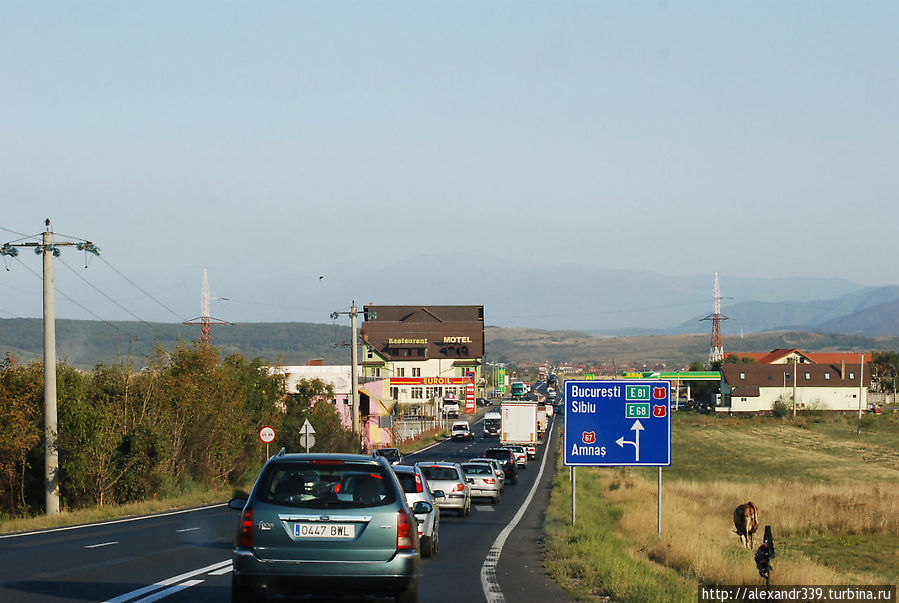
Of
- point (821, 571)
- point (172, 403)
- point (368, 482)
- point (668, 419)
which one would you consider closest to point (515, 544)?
point (668, 419)

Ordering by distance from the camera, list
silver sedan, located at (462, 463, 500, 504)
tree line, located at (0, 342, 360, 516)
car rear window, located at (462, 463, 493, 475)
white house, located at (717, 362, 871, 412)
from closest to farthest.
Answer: tree line, located at (0, 342, 360, 516)
silver sedan, located at (462, 463, 500, 504)
car rear window, located at (462, 463, 493, 475)
white house, located at (717, 362, 871, 412)

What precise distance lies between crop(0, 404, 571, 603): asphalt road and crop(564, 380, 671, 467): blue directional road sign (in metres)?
2.28

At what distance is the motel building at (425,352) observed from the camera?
14838cm

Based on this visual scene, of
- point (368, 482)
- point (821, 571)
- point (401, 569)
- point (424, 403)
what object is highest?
point (368, 482)

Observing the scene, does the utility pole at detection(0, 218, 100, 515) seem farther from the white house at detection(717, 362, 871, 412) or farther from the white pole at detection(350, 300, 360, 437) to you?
the white house at detection(717, 362, 871, 412)

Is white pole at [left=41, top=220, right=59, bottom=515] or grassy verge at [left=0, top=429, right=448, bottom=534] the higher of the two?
white pole at [left=41, top=220, right=59, bottom=515]

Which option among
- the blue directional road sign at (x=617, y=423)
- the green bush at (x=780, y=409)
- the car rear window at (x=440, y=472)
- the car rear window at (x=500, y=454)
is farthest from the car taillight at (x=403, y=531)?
the green bush at (x=780, y=409)

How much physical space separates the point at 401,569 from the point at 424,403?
5134 inches

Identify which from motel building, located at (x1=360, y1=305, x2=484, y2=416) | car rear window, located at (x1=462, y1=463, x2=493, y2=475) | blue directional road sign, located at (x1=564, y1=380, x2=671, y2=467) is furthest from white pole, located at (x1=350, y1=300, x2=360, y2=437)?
motel building, located at (x1=360, y1=305, x2=484, y2=416)

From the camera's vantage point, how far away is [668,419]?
74.9 ft

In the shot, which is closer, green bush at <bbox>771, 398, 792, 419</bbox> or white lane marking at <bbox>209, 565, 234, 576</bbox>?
white lane marking at <bbox>209, 565, 234, 576</bbox>

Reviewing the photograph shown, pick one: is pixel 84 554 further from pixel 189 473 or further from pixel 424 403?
pixel 424 403

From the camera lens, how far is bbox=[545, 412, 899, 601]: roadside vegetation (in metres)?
15.6

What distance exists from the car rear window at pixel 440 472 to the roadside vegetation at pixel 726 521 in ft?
9.52
